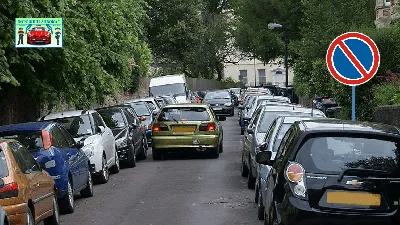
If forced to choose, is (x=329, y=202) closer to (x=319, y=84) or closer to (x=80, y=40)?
(x=80, y=40)

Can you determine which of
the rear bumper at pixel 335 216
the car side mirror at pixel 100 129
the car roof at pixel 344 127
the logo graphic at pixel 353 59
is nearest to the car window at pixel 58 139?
the car side mirror at pixel 100 129

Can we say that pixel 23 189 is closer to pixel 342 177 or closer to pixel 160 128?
pixel 342 177

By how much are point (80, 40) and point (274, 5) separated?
4208 cm

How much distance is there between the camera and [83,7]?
2470cm

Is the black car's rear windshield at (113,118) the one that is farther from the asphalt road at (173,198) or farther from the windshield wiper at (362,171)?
the windshield wiper at (362,171)

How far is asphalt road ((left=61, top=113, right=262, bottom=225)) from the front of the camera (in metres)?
14.4

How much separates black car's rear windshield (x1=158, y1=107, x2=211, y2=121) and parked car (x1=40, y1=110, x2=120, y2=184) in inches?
162

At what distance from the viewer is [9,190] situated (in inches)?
444

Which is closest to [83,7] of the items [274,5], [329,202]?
[329,202]

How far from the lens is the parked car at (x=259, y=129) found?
17.9 metres

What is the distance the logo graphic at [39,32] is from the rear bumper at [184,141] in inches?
203

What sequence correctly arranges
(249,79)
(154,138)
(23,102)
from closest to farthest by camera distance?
(154,138) → (23,102) → (249,79)

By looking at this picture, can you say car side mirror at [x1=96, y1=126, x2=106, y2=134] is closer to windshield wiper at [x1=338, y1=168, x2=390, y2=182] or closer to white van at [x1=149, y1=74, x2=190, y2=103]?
windshield wiper at [x1=338, y1=168, x2=390, y2=182]

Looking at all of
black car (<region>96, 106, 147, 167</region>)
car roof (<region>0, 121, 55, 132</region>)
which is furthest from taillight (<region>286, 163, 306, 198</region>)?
black car (<region>96, 106, 147, 167</region>)
